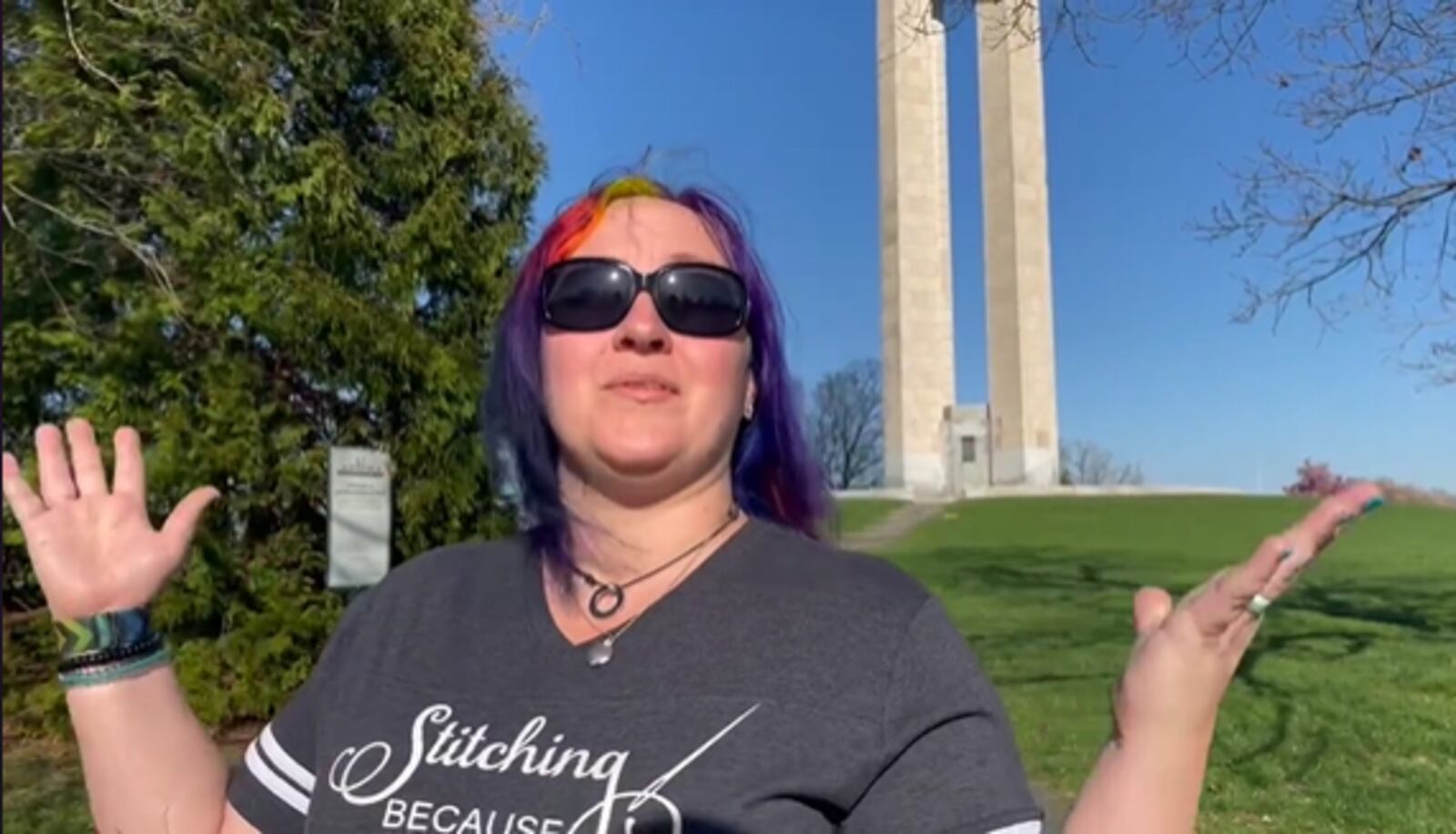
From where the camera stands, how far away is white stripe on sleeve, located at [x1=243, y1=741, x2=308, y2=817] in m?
1.22

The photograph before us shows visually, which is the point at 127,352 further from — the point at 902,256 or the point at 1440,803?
the point at 902,256

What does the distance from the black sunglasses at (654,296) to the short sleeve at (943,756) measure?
0.39 meters

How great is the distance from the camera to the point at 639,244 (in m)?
1.29

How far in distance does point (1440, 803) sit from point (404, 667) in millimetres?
4390

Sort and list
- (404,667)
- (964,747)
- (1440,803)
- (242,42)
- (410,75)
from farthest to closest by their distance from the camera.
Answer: (410,75) < (242,42) < (1440,803) < (404,667) < (964,747)

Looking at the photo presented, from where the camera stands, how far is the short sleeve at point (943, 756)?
99cm

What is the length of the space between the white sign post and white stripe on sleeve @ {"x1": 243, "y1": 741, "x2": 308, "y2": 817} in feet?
10.00

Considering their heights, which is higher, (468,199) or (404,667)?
(468,199)

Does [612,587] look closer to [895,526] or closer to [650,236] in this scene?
[650,236]

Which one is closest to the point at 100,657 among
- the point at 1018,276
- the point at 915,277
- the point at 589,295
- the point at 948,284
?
the point at 589,295

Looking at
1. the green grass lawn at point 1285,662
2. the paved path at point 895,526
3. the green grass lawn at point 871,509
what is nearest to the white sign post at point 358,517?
the green grass lawn at point 1285,662

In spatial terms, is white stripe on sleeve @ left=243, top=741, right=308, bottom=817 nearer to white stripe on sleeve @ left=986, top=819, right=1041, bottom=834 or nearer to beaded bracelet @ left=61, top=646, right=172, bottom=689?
beaded bracelet @ left=61, top=646, right=172, bottom=689

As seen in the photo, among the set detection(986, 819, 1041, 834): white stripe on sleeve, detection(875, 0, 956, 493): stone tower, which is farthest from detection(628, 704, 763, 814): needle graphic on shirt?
detection(875, 0, 956, 493): stone tower

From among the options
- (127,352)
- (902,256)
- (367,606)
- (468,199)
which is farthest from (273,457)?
(902,256)
